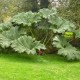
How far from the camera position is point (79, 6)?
45.7ft

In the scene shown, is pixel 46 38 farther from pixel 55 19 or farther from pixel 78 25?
pixel 78 25

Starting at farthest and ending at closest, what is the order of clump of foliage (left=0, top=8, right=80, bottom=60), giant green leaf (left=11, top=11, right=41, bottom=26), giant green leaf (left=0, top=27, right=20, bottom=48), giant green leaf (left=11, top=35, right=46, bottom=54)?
giant green leaf (left=11, top=11, right=41, bottom=26) < giant green leaf (left=0, top=27, right=20, bottom=48) < clump of foliage (left=0, top=8, right=80, bottom=60) < giant green leaf (left=11, top=35, right=46, bottom=54)

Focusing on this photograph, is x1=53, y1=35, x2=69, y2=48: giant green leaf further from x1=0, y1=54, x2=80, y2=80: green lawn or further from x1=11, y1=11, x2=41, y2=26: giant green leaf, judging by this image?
x1=11, y1=11, x2=41, y2=26: giant green leaf

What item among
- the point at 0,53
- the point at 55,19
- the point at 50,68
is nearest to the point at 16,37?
the point at 0,53

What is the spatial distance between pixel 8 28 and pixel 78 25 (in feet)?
12.5

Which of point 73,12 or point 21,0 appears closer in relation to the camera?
point 73,12

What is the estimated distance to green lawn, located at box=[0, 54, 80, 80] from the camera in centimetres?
822

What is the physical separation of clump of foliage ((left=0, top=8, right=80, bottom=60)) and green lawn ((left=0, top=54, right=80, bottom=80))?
435 millimetres

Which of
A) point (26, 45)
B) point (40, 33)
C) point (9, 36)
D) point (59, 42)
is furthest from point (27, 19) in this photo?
point (59, 42)

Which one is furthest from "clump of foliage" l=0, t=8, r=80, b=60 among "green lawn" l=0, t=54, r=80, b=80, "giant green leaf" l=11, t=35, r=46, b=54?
"green lawn" l=0, t=54, r=80, b=80

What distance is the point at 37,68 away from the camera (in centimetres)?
913

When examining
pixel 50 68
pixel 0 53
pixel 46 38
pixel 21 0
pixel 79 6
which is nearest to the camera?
pixel 50 68

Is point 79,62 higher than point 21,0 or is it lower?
lower

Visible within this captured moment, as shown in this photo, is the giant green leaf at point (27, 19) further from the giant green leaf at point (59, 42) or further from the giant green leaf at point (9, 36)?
the giant green leaf at point (59, 42)
